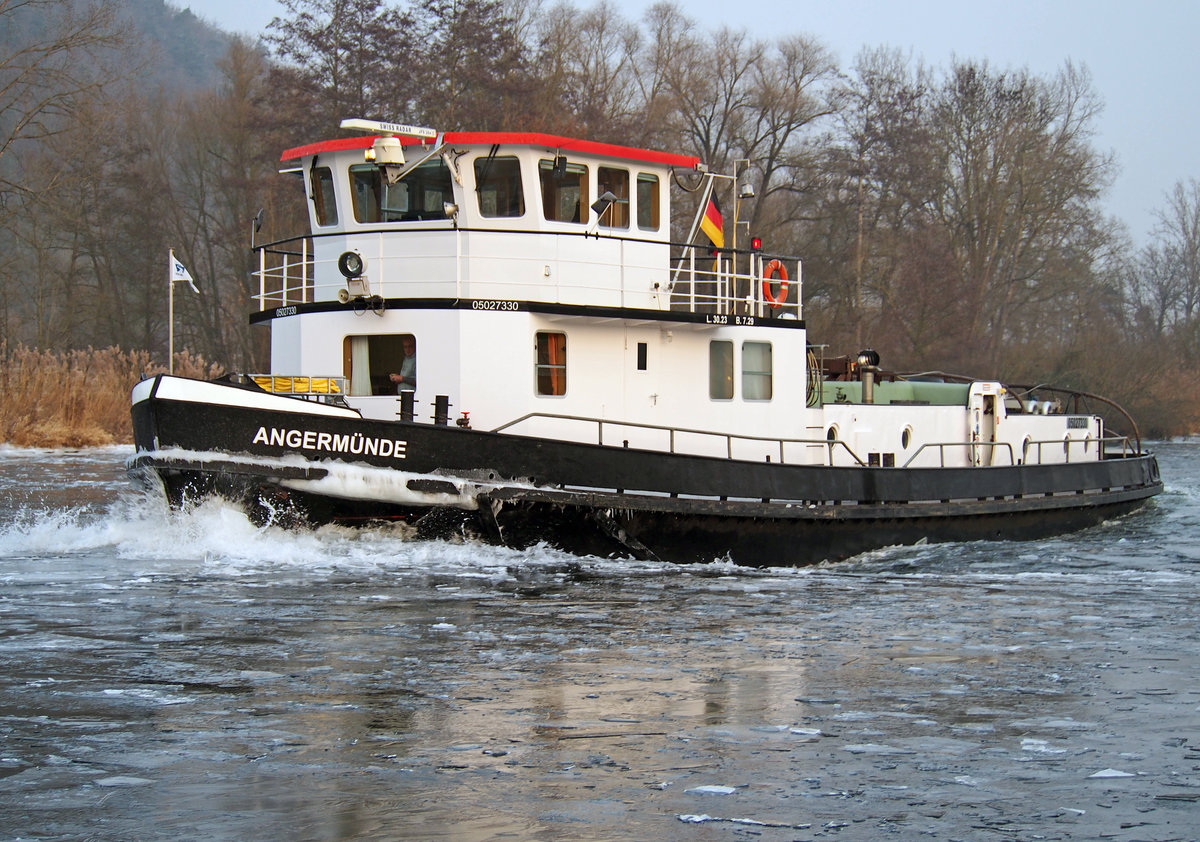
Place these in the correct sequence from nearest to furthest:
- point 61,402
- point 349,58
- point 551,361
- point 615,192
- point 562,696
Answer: point 562,696 < point 551,361 < point 615,192 < point 61,402 < point 349,58

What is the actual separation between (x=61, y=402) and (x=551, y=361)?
51.9 ft

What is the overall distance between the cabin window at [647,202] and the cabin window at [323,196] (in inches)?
126

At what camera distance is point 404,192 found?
42.9 ft

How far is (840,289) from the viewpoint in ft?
130

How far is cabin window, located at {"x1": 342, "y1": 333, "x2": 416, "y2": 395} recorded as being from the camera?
41.9 feet

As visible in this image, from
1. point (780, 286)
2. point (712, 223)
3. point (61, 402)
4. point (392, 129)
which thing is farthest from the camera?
point (61, 402)

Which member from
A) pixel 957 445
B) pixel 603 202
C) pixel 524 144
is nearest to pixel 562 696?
pixel 603 202

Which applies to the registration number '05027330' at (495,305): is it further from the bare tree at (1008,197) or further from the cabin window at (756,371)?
the bare tree at (1008,197)

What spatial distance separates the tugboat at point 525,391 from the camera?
37.4 ft

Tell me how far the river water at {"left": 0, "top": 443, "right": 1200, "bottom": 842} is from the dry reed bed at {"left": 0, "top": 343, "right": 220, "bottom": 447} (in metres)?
13.2

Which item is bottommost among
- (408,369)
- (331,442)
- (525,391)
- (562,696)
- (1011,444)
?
(562,696)

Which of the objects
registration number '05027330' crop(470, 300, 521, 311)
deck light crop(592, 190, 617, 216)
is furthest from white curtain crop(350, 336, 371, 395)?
deck light crop(592, 190, 617, 216)

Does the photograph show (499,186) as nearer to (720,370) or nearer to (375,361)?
(375,361)

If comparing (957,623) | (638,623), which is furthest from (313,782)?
(957,623)
